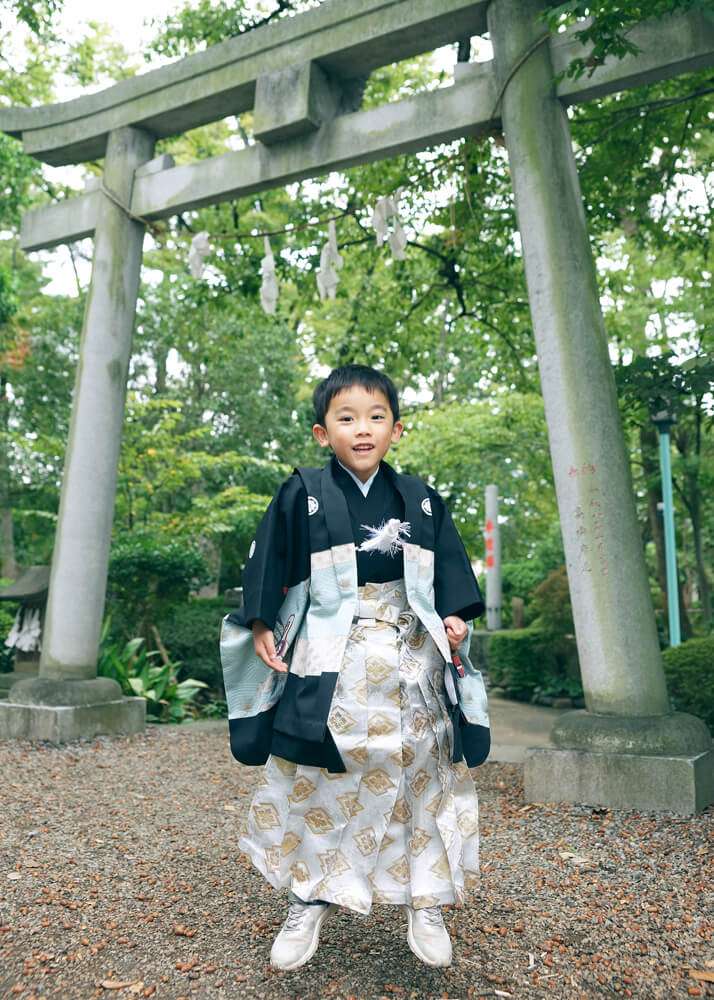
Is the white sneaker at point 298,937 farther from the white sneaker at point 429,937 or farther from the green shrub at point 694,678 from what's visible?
the green shrub at point 694,678

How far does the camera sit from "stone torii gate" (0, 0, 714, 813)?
13.7 feet

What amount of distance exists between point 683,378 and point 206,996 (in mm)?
3769

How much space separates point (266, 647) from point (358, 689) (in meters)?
0.30

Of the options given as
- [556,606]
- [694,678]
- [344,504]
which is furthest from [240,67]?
Result: [556,606]

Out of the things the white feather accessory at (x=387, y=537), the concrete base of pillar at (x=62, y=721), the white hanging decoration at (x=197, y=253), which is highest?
the white hanging decoration at (x=197, y=253)

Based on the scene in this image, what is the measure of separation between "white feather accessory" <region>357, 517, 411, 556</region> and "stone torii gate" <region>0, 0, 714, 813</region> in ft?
6.66

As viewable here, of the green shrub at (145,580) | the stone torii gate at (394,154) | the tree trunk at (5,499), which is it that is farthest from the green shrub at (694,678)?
the tree trunk at (5,499)

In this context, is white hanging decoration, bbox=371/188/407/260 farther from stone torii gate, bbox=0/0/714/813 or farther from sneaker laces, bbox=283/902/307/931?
sneaker laces, bbox=283/902/307/931

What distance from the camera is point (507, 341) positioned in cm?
853

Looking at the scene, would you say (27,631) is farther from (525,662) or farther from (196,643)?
(525,662)

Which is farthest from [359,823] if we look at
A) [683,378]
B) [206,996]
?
[683,378]

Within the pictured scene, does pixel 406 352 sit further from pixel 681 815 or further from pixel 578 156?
pixel 681 815

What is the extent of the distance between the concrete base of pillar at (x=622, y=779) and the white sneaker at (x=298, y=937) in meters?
2.08

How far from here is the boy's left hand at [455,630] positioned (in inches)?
99.6
